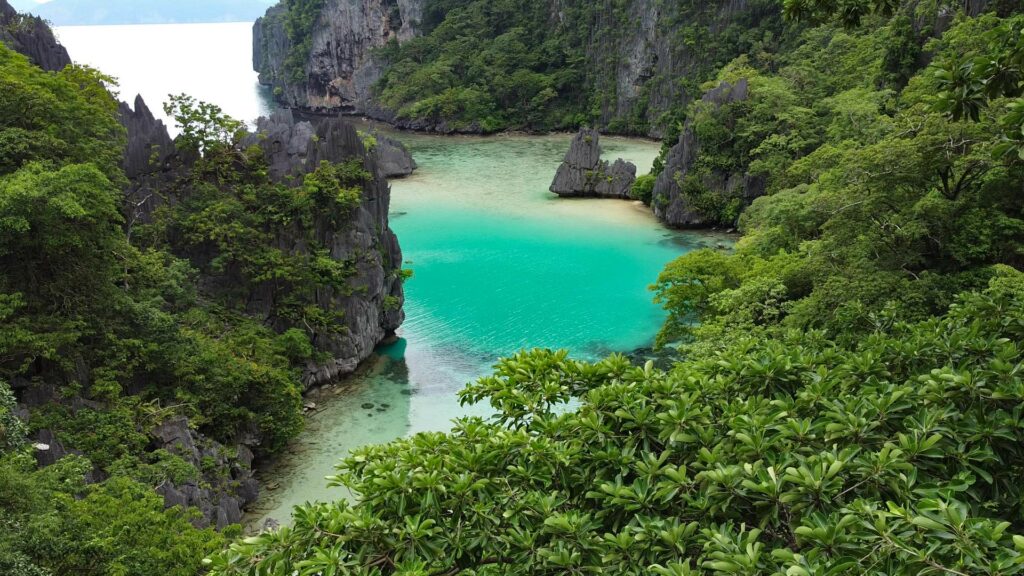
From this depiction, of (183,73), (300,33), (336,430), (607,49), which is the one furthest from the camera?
(183,73)

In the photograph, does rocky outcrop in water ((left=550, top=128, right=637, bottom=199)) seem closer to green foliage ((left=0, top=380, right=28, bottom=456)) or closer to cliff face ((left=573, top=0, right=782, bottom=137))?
cliff face ((left=573, top=0, right=782, bottom=137))

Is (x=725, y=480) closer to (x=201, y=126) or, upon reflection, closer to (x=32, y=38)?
(x=201, y=126)

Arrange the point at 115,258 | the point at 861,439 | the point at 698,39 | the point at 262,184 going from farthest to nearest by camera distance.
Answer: the point at 698,39 < the point at 262,184 < the point at 115,258 < the point at 861,439

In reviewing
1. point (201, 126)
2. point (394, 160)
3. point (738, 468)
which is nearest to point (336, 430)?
point (201, 126)

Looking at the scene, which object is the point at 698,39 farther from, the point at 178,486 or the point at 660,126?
the point at 178,486

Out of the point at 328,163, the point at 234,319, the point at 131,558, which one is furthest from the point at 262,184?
the point at 131,558

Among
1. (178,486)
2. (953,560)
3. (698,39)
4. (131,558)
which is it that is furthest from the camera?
(698,39)

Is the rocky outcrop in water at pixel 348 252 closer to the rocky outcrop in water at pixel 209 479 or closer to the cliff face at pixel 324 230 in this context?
the cliff face at pixel 324 230

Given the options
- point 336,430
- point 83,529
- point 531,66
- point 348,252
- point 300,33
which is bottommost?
point 336,430
